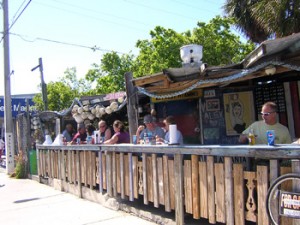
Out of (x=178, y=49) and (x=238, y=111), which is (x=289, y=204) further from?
(x=178, y=49)

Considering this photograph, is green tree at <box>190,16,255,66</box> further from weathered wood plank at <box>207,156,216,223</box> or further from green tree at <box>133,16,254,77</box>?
weathered wood plank at <box>207,156,216,223</box>

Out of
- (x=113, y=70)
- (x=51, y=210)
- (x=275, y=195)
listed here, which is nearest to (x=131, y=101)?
(x=51, y=210)

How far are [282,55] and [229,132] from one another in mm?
3974

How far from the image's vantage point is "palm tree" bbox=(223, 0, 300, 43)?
444 inches

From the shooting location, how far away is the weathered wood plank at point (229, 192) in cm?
445

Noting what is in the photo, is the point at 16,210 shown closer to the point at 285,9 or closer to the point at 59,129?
the point at 59,129

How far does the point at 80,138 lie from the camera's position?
9.70m

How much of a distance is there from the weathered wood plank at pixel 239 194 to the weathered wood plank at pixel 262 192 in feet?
0.72

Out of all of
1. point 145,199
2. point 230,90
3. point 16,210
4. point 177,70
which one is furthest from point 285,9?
point 16,210

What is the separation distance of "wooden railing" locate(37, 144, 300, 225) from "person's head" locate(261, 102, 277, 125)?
61cm

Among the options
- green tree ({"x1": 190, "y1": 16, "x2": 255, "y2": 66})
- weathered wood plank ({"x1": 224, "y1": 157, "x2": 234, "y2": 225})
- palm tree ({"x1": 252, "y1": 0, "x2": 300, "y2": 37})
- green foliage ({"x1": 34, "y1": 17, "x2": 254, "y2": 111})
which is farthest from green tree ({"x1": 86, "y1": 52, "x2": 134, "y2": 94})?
weathered wood plank ({"x1": 224, "y1": 157, "x2": 234, "y2": 225})

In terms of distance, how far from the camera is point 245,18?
13844 millimetres

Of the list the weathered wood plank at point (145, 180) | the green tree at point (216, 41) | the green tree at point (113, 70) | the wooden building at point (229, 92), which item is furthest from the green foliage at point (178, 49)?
the weathered wood plank at point (145, 180)

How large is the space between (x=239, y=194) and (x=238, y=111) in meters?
4.13
